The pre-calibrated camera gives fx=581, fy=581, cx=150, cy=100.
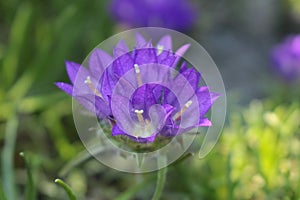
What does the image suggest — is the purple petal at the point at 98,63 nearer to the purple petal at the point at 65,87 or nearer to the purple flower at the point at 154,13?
the purple petal at the point at 65,87

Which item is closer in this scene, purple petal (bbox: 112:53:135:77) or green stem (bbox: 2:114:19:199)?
purple petal (bbox: 112:53:135:77)

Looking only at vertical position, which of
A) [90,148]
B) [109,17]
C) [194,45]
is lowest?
[90,148]

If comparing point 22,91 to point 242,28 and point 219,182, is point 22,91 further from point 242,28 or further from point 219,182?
point 242,28

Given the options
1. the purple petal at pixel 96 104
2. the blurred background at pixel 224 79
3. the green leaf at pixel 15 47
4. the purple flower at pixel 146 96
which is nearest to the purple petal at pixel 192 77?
the purple flower at pixel 146 96

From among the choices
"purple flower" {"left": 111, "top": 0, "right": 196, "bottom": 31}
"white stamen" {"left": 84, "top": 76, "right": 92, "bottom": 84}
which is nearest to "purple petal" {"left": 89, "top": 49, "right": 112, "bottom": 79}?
"white stamen" {"left": 84, "top": 76, "right": 92, "bottom": 84}

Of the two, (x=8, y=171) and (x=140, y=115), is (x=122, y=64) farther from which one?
(x=8, y=171)

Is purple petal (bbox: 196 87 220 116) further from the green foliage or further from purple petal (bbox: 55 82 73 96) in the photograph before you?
the green foliage

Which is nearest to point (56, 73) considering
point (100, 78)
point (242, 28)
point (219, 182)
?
point (219, 182)
